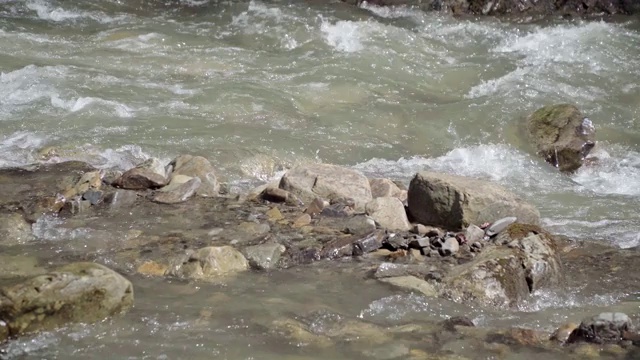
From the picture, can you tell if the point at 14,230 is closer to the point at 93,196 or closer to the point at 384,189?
the point at 93,196

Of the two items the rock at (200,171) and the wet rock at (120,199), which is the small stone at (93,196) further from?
the rock at (200,171)

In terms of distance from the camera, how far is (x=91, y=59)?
1052 centimetres

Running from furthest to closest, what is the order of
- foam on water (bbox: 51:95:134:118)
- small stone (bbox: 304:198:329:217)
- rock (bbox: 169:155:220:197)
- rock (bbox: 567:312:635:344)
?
foam on water (bbox: 51:95:134:118), rock (bbox: 169:155:220:197), small stone (bbox: 304:198:329:217), rock (bbox: 567:312:635:344)

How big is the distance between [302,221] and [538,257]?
186 centimetres

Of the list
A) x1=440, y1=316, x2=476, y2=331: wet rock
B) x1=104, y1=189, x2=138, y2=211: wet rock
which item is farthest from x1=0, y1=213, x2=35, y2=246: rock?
x1=440, y1=316, x2=476, y2=331: wet rock

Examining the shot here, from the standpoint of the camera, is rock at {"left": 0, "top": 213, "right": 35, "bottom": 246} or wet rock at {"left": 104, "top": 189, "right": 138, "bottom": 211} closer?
rock at {"left": 0, "top": 213, "right": 35, "bottom": 246}

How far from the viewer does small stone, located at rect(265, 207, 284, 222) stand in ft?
21.7

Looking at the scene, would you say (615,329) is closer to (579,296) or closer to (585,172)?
(579,296)

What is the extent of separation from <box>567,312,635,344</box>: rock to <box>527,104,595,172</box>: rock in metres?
4.50

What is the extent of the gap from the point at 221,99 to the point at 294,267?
4.07 metres

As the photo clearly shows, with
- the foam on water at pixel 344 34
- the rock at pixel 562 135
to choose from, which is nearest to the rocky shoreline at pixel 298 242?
the rock at pixel 562 135

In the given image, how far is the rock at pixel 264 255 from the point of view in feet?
18.6

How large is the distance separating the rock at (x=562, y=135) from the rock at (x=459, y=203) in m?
2.15

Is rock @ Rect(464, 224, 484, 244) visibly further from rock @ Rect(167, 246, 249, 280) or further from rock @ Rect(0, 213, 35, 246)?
rock @ Rect(0, 213, 35, 246)
